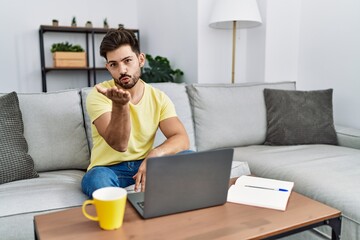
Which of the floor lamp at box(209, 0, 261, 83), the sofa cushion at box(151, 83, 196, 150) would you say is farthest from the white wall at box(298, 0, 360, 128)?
the sofa cushion at box(151, 83, 196, 150)

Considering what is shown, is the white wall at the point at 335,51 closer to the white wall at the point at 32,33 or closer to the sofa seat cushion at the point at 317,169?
the sofa seat cushion at the point at 317,169

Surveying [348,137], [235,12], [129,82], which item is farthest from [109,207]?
[235,12]

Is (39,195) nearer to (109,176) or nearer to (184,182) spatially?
(109,176)

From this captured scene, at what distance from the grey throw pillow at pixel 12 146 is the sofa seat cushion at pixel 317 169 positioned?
43.3 inches

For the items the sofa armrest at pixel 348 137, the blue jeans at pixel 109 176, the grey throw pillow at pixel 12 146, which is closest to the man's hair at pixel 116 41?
the blue jeans at pixel 109 176

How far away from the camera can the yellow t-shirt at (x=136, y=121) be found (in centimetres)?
135

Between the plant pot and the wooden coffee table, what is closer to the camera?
the wooden coffee table

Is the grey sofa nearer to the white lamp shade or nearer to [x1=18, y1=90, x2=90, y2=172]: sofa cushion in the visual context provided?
[x1=18, y1=90, x2=90, y2=172]: sofa cushion

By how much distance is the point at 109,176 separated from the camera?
121cm

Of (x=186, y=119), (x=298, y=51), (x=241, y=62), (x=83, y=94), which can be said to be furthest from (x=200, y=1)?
(x=83, y=94)

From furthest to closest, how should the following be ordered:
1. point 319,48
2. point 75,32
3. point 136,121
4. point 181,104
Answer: point 75,32, point 319,48, point 181,104, point 136,121

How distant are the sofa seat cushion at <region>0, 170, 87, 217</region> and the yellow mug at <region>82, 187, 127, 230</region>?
1.68ft

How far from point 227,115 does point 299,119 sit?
1.46 ft

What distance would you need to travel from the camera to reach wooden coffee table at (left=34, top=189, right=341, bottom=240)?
2.67ft
